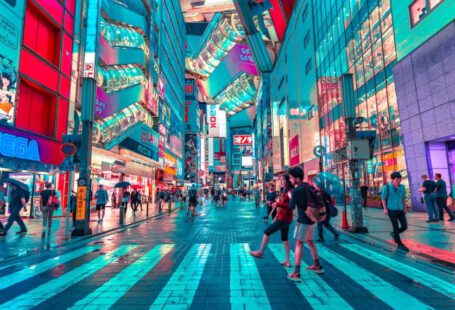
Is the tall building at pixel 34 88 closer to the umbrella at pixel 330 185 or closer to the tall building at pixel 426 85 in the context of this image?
the umbrella at pixel 330 185

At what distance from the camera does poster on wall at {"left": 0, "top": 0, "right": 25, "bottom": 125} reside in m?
14.3

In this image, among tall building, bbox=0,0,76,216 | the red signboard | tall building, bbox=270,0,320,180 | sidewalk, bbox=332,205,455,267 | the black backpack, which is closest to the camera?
the black backpack

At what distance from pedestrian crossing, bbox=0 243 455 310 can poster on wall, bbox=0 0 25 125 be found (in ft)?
37.5

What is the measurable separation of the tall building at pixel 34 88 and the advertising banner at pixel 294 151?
30811 millimetres

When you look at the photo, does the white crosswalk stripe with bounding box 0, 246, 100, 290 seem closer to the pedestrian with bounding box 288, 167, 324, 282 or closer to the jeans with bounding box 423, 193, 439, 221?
the pedestrian with bounding box 288, 167, 324, 282

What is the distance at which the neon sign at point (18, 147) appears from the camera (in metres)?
14.2

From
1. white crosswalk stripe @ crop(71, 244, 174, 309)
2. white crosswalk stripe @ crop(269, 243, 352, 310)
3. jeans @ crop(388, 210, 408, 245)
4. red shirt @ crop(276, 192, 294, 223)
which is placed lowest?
white crosswalk stripe @ crop(269, 243, 352, 310)

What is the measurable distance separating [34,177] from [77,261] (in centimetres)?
1334

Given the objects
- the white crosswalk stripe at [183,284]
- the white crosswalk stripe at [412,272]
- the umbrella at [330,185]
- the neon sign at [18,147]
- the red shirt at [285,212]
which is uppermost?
the neon sign at [18,147]

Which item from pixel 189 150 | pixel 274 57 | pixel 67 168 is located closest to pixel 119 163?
pixel 67 168

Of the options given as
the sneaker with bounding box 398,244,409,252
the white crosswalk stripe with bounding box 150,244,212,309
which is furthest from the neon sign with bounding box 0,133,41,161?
the sneaker with bounding box 398,244,409,252

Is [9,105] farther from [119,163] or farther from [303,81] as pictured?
[303,81]

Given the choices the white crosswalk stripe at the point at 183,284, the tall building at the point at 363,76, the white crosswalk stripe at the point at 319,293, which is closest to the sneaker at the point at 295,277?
the white crosswalk stripe at the point at 319,293

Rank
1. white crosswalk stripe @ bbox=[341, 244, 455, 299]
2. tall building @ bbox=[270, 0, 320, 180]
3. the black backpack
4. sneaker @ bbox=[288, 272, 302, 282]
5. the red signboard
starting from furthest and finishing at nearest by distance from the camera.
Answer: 1. the red signboard
2. tall building @ bbox=[270, 0, 320, 180]
3. the black backpack
4. sneaker @ bbox=[288, 272, 302, 282]
5. white crosswalk stripe @ bbox=[341, 244, 455, 299]
